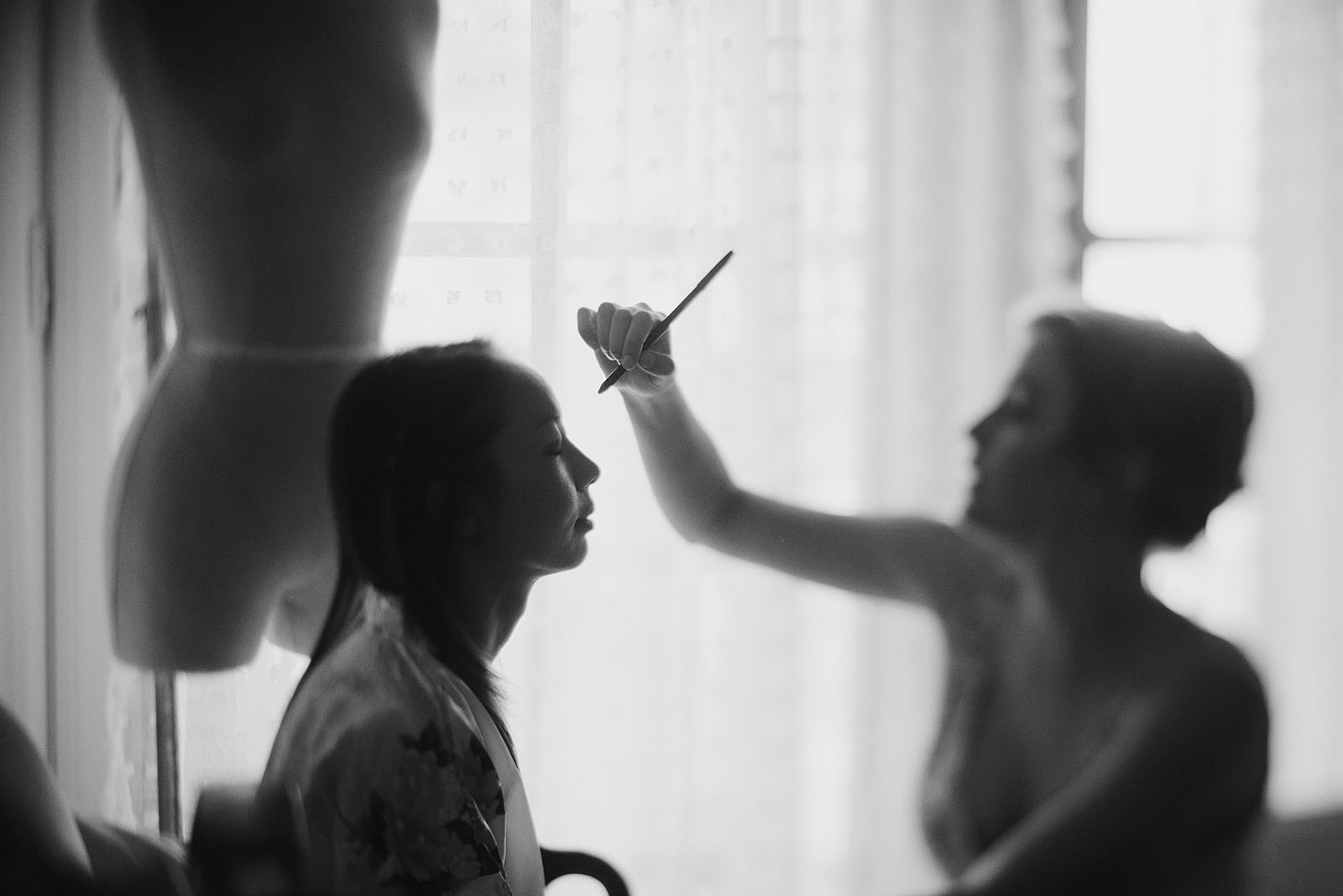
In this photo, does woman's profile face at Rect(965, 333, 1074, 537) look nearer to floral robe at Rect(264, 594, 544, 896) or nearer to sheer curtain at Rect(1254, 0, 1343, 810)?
sheer curtain at Rect(1254, 0, 1343, 810)

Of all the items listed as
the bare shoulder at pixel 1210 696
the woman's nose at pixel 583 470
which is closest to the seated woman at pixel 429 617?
the woman's nose at pixel 583 470

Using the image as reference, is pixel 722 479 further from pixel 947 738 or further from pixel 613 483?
pixel 947 738

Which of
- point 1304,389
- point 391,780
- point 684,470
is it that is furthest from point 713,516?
point 1304,389

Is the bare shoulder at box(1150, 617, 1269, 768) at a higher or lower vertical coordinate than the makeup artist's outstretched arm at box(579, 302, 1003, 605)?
lower

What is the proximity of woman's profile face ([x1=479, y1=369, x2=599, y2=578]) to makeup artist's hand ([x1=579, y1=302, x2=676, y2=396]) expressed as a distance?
124mm

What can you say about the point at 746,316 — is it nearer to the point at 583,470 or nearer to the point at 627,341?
the point at 627,341

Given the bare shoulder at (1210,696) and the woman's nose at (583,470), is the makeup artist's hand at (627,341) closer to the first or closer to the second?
the woman's nose at (583,470)

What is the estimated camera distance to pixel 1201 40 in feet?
3.55

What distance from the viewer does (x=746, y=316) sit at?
1067mm

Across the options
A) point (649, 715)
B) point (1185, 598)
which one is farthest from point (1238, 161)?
point (649, 715)

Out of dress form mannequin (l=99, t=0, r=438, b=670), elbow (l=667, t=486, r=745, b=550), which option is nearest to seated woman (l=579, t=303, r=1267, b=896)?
→ elbow (l=667, t=486, r=745, b=550)

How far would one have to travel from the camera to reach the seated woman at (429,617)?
2.09 feet

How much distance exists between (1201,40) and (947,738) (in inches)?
31.0

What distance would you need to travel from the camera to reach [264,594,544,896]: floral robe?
63 centimetres
